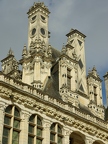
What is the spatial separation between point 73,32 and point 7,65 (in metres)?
8.82

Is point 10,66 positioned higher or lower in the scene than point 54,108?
higher

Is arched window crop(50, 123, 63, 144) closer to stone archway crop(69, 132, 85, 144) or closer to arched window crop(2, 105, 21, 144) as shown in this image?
stone archway crop(69, 132, 85, 144)

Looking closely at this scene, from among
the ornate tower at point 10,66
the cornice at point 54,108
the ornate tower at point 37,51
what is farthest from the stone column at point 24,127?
the ornate tower at point 10,66

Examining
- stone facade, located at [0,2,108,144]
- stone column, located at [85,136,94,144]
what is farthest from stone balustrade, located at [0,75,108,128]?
stone column, located at [85,136,94,144]

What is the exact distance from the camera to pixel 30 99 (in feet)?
84.4

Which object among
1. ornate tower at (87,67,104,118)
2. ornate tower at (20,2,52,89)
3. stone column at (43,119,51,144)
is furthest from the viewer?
ornate tower at (87,67,104,118)

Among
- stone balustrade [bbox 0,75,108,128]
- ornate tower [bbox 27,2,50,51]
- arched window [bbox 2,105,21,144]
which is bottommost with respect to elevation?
arched window [bbox 2,105,21,144]

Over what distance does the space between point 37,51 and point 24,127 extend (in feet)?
34.9

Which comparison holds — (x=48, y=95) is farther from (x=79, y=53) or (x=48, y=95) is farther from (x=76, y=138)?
(x=79, y=53)

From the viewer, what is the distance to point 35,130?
2519 cm

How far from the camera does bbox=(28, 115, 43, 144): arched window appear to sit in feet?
81.7

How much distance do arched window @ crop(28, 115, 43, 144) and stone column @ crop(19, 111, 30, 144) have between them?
19.2 inches

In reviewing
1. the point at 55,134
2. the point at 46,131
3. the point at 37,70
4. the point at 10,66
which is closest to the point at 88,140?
the point at 55,134

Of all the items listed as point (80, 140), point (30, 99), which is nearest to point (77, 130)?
point (80, 140)
